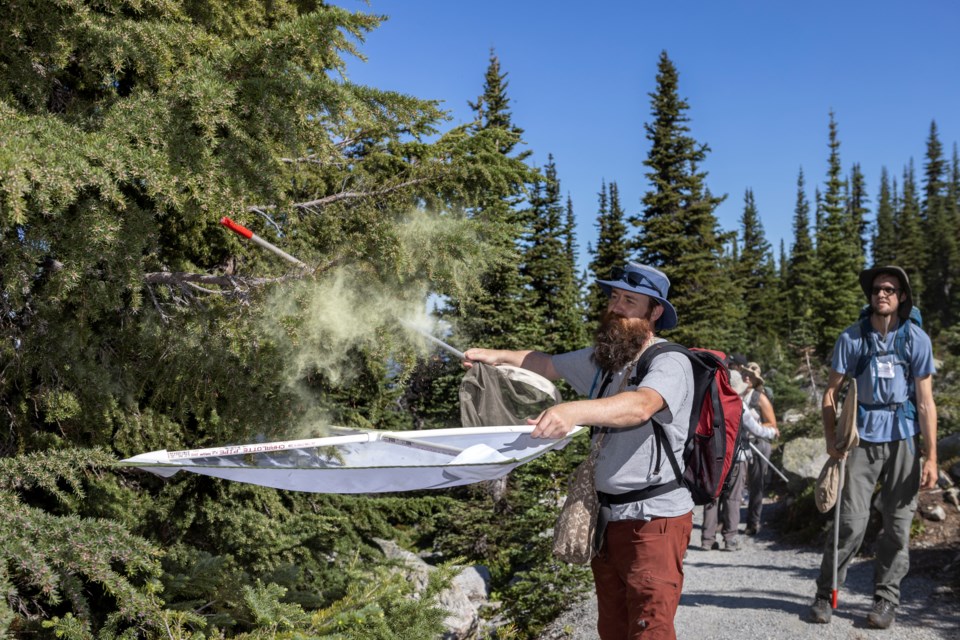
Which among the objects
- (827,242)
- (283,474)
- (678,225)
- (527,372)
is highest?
(827,242)

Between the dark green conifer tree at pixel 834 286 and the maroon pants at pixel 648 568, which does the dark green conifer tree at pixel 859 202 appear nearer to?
the dark green conifer tree at pixel 834 286

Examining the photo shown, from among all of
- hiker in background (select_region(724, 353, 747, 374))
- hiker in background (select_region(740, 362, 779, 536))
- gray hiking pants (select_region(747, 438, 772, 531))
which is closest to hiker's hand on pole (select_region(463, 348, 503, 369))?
hiker in background (select_region(740, 362, 779, 536))

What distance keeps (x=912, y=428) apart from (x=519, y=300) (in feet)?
39.2

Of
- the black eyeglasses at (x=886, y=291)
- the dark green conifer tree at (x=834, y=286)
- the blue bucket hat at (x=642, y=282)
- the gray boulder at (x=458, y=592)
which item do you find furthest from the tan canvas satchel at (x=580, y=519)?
the dark green conifer tree at (x=834, y=286)

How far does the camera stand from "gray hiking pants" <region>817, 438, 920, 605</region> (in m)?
5.86

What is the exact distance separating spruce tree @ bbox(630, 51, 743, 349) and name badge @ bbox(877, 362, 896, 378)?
2145 cm

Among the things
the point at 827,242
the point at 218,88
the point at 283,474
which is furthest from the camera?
the point at 827,242

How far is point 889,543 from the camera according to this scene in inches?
231

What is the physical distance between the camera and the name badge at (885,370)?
5829 mm

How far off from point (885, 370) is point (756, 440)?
21.3ft

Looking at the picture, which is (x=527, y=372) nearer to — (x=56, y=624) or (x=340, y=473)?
(x=340, y=473)

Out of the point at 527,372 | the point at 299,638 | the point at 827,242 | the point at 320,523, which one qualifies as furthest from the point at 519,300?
the point at 827,242

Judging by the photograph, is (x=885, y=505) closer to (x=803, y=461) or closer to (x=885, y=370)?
(x=885, y=370)

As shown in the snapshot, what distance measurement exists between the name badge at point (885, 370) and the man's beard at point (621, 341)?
9.43 feet
